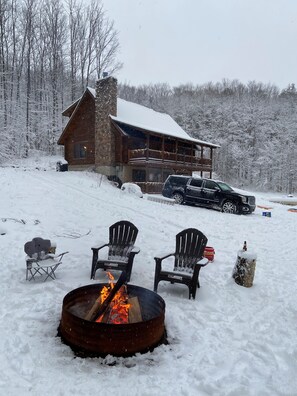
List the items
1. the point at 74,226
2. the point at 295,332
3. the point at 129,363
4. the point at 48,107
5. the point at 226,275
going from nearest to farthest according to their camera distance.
Result: the point at 129,363
the point at 295,332
the point at 226,275
the point at 74,226
the point at 48,107

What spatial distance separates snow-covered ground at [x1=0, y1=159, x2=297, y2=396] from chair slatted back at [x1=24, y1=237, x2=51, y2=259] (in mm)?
448

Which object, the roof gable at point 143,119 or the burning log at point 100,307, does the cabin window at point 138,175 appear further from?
the burning log at point 100,307

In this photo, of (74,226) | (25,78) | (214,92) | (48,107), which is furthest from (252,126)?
(74,226)

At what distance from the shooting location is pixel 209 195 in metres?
15.4

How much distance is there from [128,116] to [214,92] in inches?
1553

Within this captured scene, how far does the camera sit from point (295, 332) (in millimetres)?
4344

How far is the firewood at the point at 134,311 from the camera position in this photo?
396 centimetres

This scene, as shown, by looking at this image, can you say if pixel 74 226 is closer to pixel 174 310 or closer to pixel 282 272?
pixel 174 310

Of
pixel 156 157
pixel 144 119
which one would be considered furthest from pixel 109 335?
pixel 144 119

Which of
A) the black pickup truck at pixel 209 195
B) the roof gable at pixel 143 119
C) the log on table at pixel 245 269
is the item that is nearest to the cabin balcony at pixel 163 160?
the roof gable at pixel 143 119

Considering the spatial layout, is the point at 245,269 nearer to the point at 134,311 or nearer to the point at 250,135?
the point at 134,311

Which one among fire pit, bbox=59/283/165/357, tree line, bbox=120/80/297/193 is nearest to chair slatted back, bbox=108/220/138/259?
fire pit, bbox=59/283/165/357

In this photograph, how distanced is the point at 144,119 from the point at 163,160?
14.4ft

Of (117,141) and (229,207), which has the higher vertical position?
(117,141)
